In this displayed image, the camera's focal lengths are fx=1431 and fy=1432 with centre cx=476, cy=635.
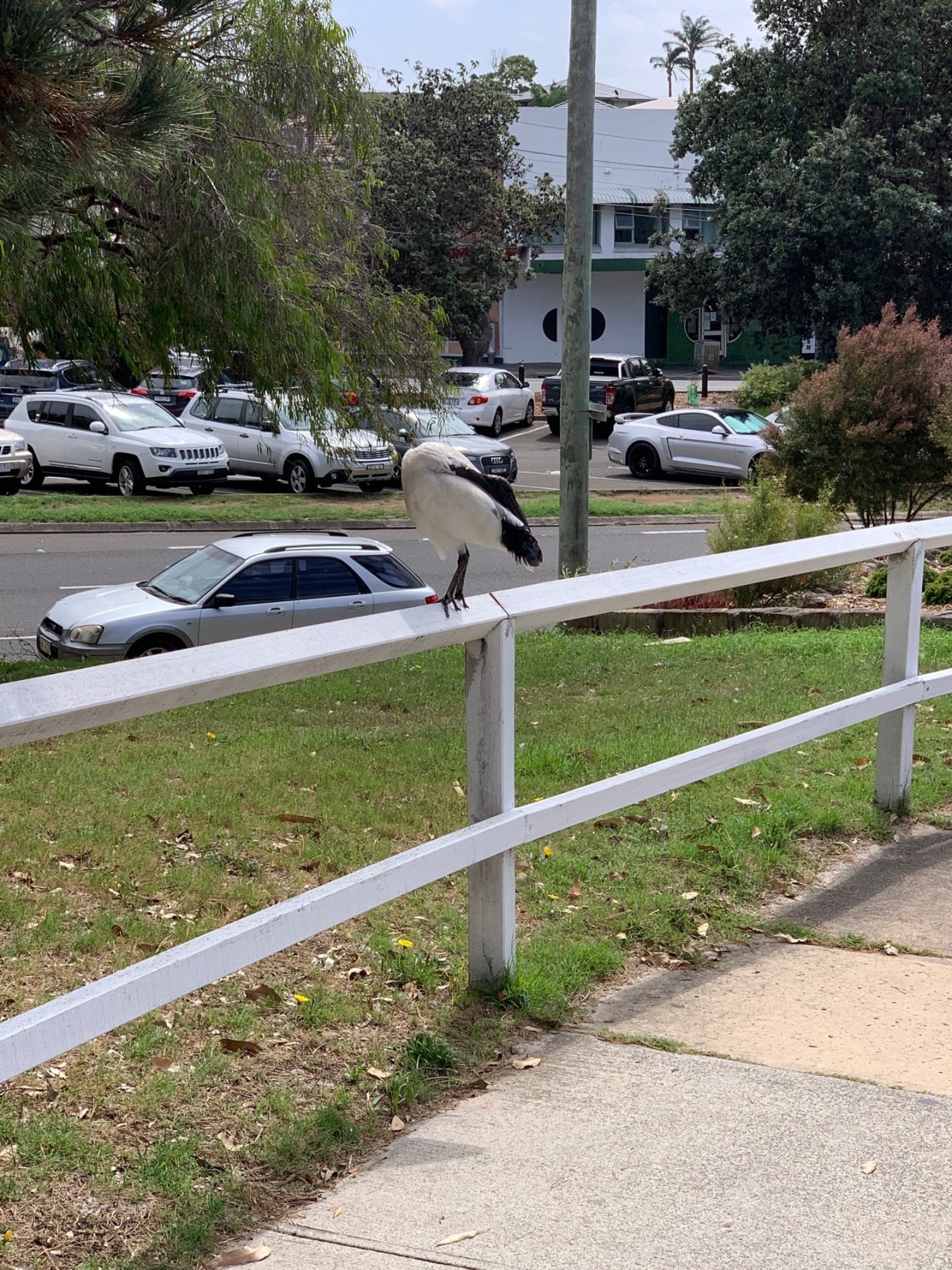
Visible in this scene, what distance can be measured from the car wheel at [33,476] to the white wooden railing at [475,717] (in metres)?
24.7

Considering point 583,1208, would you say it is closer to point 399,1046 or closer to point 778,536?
point 399,1046

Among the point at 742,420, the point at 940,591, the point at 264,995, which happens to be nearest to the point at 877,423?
the point at 940,591

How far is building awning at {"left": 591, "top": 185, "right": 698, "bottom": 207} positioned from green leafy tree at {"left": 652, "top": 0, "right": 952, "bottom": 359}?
18175 millimetres

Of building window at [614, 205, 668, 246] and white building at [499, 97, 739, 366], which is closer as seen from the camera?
white building at [499, 97, 739, 366]

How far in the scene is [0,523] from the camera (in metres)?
23.5

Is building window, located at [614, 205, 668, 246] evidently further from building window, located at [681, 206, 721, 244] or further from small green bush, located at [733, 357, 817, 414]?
small green bush, located at [733, 357, 817, 414]

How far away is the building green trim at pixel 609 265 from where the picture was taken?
62.6 meters

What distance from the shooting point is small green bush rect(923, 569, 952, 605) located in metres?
13.9

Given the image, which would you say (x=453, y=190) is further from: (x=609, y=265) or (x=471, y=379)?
(x=609, y=265)

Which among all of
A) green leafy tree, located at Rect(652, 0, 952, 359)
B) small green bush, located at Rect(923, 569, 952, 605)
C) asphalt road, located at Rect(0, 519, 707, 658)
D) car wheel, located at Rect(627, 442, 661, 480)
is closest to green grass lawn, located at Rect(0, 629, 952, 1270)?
small green bush, located at Rect(923, 569, 952, 605)

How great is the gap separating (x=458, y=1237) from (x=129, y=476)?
26.2 meters

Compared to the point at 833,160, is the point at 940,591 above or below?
below

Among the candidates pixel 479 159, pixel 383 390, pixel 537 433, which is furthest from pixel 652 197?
pixel 383 390

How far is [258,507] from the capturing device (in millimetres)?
26641
